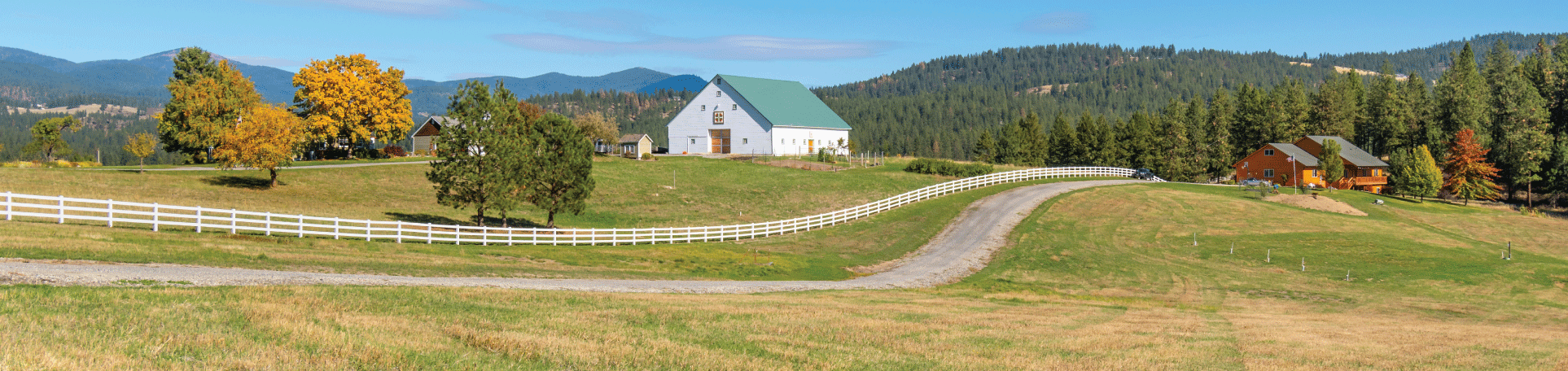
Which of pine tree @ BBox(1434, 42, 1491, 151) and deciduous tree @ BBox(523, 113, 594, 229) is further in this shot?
pine tree @ BBox(1434, 42, 1491, 151)

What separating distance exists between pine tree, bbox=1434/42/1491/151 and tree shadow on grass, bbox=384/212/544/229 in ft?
293

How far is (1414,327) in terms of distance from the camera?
2158 cm

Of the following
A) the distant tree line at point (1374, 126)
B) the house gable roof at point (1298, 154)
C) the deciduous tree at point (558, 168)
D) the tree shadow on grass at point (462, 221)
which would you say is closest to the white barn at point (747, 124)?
the distant tree line at point (1374, 126)

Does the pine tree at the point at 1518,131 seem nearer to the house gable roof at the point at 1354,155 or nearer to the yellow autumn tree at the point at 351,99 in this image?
the house gable roof at the point at 1354,155

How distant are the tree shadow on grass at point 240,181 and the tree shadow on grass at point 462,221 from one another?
1067 centimetres

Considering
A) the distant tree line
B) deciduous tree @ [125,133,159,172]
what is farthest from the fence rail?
the distant tree line

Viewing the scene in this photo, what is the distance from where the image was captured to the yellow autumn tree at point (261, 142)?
44.5 meters

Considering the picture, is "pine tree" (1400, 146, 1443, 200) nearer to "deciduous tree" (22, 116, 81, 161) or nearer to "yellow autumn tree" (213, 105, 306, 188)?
"yellow autumn tree" (213, 105, 306, 188)

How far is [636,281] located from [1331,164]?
Result: 80210mm

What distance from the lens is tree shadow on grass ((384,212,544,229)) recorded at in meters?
40.7

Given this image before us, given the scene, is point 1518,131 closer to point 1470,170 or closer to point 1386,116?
point 1470,170

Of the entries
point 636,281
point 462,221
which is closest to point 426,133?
point 462,221

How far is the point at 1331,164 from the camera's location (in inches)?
3219

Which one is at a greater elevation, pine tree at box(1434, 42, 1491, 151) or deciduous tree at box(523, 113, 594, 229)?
pine tree at box(1434, 42, 1491, 151)
